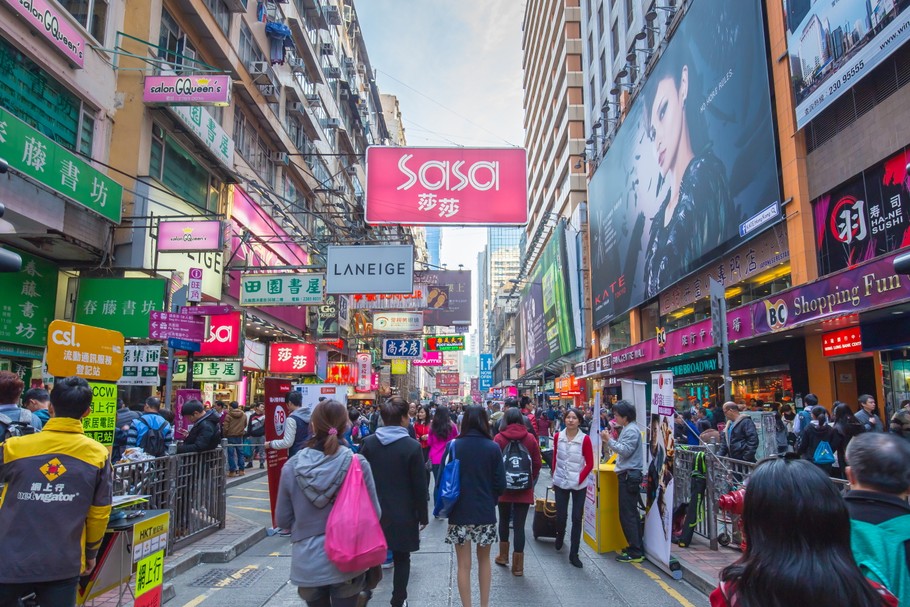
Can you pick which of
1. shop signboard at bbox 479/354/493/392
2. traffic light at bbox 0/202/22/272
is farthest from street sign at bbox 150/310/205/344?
shop signboard at bbox 479/354/493/392

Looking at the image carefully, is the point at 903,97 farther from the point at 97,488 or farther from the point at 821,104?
the point at 97,488

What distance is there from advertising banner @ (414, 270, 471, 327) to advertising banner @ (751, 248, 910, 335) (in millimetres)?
13370

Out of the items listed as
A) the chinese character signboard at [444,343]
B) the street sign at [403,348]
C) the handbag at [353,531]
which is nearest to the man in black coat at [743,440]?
the handbag at [353,531]

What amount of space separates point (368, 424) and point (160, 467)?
28.6ft

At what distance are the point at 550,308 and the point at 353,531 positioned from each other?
46112 millimetres

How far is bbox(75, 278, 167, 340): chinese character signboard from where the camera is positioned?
14.4 m

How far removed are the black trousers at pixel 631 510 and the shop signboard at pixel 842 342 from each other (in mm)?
9607

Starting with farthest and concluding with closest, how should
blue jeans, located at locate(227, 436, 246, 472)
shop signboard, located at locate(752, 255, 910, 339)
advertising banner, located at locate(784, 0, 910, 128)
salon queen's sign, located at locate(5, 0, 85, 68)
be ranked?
1. blue jeans, located at locate(227, 436, 246, 472)
2. advertising banner, located at locate(784, 0, 910, 128)
3. salon queen's sign, located at locate(5, 0, 85, 68)
4. shop signboard, located at locate(752, 255, 910, 339)

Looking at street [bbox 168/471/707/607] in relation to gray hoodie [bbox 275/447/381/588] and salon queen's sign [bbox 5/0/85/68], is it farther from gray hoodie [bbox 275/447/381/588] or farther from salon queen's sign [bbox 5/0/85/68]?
salon queen's sign [bbox 5/0/85/68]

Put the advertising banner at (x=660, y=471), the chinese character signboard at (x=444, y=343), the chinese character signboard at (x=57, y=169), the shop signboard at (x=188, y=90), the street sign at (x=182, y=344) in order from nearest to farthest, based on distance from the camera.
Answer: the advertising banner at (x=660, y=471) → the chinese character signboard at (x=57, y=169) → the street sign at (x=182, y=344) → the shop signboard at (x=188, y=90) → the chinese character signboard at (x=444, y=343)

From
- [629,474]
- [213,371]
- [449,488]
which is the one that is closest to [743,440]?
[629,474]

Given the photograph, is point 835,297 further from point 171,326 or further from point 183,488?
point 171,326

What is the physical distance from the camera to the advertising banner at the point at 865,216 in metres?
12.9

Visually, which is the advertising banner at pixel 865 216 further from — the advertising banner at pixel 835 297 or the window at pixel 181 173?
the window at pixel 181 173
